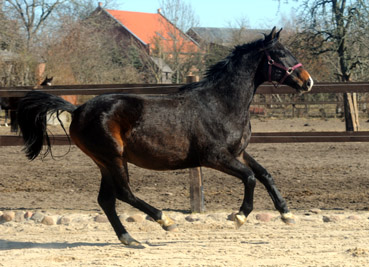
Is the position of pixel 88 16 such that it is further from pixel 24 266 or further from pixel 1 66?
pixel 24 266

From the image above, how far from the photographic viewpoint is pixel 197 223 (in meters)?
5.72

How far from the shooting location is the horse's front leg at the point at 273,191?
4883mm

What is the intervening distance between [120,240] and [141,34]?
45.9 meters

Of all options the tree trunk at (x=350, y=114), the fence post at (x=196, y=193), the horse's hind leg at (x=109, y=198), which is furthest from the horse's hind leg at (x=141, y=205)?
the tree trunk at (x=350, y=114)

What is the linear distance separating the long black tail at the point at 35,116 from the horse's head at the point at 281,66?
78.5 inches

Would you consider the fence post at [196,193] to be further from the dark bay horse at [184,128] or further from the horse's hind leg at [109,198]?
the horse's hind leg at [109,198]

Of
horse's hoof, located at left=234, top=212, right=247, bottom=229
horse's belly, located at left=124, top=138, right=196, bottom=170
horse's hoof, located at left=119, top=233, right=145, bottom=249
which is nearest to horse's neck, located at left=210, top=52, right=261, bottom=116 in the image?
horse's belly, located at left=124, top=138, right=196, bottom=170

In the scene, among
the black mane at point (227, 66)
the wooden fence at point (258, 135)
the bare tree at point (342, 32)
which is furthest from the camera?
the bare tree at point (342, 32)

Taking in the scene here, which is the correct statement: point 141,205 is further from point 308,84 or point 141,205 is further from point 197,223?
point 308,84

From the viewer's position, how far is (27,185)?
7.75m

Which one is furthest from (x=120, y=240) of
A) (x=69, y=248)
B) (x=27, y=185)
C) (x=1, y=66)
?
(x=1, y=66)

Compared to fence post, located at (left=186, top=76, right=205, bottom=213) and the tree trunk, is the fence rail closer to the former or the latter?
fence post, located at (left=186, top=76, right=205, bottom=213)

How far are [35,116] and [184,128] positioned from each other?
1.50m

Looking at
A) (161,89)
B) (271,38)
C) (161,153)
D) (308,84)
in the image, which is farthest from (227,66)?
(161,89)
